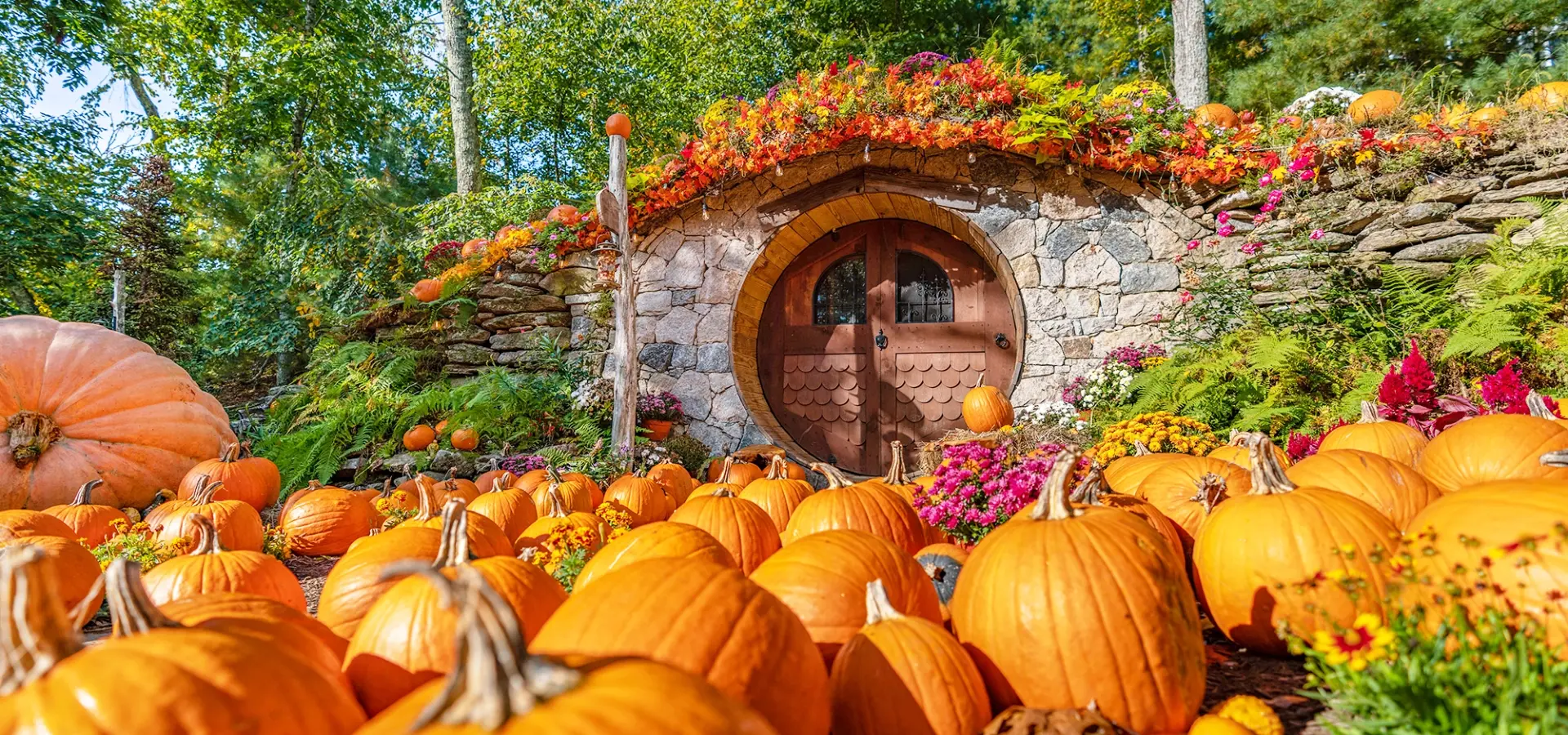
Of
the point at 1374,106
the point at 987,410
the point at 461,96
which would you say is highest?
the point at 461,96

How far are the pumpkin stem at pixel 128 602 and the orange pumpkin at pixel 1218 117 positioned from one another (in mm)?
6666

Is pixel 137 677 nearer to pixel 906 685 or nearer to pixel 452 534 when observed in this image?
pixel 452 534

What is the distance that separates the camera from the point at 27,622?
75 cm

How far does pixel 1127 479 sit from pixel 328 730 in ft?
8.56

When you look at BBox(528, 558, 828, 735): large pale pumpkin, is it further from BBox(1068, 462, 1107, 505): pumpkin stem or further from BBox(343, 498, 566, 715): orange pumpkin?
BBox(1068, 462, 1107, 505): pumpkin stem

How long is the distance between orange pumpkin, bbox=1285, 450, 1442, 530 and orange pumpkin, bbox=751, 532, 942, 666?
4.14 ft

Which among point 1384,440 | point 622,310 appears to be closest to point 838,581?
point 1384,440

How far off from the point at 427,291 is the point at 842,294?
4002mm

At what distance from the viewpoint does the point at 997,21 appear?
1312 cm

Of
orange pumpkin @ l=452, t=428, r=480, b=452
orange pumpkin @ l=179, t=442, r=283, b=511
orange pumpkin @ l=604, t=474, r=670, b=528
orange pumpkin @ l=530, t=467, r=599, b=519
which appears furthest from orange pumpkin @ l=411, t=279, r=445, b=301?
orange pumpkin @ l=604, t=474, r=670, b=528

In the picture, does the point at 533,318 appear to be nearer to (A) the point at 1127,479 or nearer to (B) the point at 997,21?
(A) the point at 1127,479

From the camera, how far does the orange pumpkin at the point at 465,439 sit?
556cm

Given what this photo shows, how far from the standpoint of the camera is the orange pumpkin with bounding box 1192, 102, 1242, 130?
19.1 ft

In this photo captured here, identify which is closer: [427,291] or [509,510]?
[509,510]
